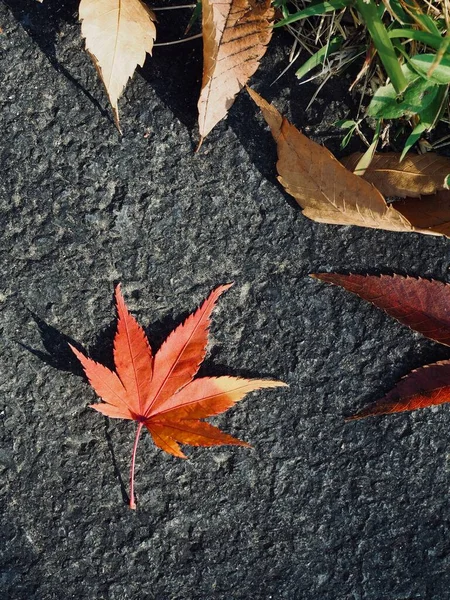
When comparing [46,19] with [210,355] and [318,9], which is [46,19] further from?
[210,355]

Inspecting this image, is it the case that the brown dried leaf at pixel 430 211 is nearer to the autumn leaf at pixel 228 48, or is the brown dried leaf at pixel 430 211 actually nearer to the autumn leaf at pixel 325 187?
the autumn leaf at pixel 325 187

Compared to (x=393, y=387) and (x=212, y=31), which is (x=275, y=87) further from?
(x=393, y=387)

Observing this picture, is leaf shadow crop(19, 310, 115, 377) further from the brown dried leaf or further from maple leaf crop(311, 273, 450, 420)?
the brown dried leaf

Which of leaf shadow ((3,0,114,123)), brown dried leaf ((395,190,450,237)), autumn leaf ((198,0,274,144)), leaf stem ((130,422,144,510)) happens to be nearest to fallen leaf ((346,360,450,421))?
brown dried leaf ((395,190,450,237))

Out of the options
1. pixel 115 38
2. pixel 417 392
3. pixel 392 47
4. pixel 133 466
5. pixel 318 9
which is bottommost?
pixel 417 392

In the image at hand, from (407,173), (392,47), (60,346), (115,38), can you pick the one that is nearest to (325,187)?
(407,173)

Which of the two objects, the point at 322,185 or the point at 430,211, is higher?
the point at 322,185
